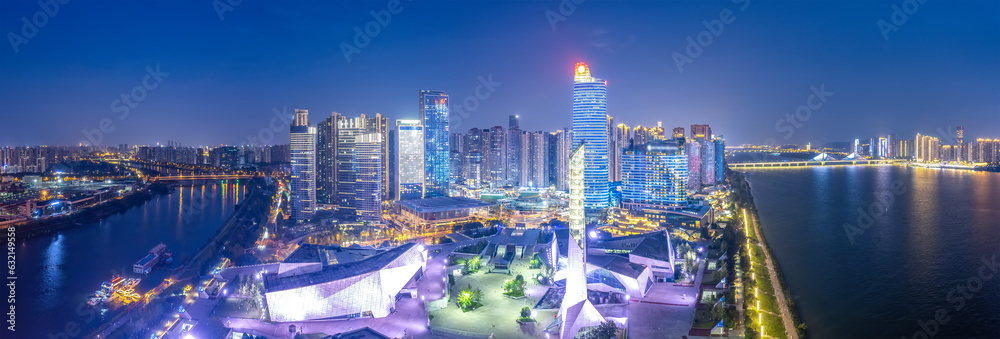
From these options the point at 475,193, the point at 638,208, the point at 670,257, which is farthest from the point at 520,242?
the point at 475,193

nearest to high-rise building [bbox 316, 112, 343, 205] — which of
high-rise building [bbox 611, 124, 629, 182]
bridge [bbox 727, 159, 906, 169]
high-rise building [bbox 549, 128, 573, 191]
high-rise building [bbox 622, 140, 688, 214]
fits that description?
high-rise building [bbox 549, 128, 573, 191]

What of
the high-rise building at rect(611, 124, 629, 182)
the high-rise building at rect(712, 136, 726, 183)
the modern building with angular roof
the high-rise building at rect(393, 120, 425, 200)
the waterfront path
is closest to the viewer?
the modern building with angular roof

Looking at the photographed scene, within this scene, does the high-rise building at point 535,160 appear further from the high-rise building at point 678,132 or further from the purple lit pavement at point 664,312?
the purple lit pavement at point 664,312

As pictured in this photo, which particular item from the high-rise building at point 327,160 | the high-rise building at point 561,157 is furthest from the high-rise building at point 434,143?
the high-rise building at point 561,157

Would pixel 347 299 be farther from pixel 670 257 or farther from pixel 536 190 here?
pixel 536 190

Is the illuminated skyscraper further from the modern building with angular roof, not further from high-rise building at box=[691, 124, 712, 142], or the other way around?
high-rise building at box=[691, 124, 712, 142]

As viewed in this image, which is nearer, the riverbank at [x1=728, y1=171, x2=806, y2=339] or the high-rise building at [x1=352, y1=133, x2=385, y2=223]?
the riverbank at [x1=728, y1=171, x2=806, y2=339]

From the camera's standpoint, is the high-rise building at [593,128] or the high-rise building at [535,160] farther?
the high-rise building at [535,160]
